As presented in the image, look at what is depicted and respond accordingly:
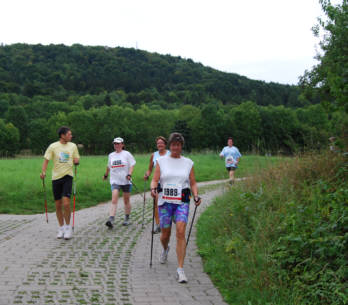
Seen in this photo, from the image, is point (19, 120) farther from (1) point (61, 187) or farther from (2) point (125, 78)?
(1) point (61, 187)

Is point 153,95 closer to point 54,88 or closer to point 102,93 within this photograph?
point 102,93

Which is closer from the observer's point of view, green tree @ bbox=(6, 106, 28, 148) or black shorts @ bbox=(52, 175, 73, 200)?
black shorts @ bbox=(52, 175, 73, 200)

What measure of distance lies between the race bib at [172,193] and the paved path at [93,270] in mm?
1071

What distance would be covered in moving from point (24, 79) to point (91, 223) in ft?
394

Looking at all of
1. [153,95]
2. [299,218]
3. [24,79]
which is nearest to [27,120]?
[24,79]

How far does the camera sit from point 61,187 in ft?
29.3

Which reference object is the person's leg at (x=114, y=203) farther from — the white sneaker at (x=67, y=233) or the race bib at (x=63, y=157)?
the race bib at (x=63, y=157)

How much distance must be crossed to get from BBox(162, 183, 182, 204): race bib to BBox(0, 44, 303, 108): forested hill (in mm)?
118837

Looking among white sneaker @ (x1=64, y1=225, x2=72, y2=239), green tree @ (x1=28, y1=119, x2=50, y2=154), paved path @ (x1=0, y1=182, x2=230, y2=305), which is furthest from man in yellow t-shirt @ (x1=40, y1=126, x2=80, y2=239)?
green tree @ (x1=28, y1=119, x2=50, y2=154)

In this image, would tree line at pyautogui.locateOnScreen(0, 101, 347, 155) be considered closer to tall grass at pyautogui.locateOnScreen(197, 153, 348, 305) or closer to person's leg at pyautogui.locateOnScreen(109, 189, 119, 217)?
person's leg at pyautogui.locateOnScreen(109, 189, 119, 217)

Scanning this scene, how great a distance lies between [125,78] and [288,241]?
13276 cm

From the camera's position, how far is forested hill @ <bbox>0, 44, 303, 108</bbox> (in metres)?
123

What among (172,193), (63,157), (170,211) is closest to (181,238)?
(170,211)

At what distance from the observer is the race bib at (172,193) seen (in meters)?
6.30
